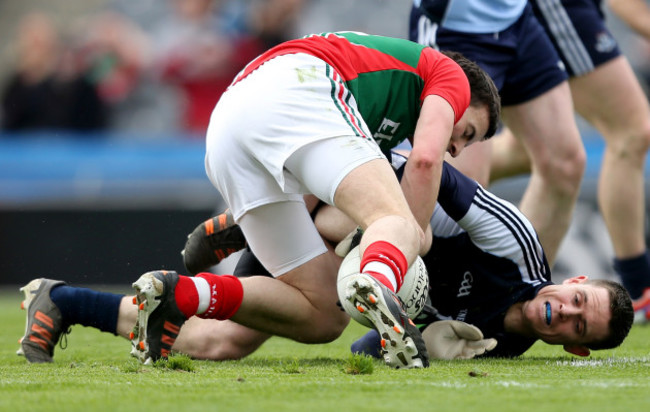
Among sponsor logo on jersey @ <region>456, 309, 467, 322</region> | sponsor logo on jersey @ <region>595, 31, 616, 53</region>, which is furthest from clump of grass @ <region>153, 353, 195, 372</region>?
sponsor logo on jersey @ <region>595, 31, 616, 53</region>

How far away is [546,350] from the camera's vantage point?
14.2 feet

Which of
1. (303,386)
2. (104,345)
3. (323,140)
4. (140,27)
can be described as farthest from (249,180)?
(140,27)

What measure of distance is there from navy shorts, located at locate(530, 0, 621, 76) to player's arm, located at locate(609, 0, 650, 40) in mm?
473

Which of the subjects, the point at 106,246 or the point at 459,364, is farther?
the point at 106,246

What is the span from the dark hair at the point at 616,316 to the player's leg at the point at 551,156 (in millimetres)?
1351

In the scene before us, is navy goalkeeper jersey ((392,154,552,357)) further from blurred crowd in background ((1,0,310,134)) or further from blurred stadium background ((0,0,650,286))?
blurred crowd in background ((1,0,310,134))

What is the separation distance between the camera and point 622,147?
539cm

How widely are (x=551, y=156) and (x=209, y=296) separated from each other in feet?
7.68

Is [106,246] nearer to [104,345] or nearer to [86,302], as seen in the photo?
[104,345]

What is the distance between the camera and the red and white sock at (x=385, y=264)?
285 cm

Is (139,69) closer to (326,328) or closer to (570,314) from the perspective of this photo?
(326,328)

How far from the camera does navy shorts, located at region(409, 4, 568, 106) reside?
4676mm

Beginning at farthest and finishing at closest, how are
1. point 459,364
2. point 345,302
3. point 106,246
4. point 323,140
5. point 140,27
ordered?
point 140,27 < point 106,246 < point 459,364 < point 323,140 < point 345,302

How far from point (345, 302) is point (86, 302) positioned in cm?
119
